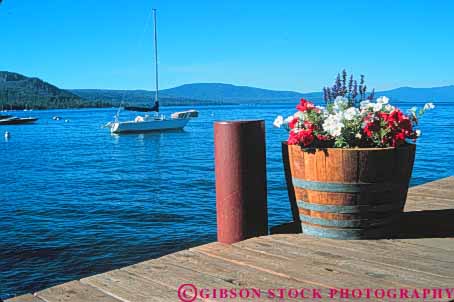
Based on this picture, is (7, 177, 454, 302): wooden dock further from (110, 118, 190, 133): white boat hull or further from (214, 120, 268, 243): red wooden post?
(110, 118, 190, 133): white boat hull

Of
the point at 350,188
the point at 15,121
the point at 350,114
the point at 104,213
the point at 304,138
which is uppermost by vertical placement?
the point at 15,121

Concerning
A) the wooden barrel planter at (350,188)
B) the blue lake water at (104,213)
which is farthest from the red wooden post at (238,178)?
the blue lake water at (104,213)

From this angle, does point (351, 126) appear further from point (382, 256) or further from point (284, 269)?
point (284, 269)

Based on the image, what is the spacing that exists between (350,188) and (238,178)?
85cm

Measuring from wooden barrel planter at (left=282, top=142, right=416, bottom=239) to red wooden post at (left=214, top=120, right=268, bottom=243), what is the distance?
12.2 inches

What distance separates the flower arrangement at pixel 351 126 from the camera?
3654 mm

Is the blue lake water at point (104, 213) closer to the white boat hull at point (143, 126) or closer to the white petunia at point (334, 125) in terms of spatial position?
the white petunia at point (334, 125)

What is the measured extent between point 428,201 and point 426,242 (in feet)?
6.12

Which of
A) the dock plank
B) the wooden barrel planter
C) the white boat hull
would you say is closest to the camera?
the dock plank

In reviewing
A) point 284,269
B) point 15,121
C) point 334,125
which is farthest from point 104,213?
point 15,121

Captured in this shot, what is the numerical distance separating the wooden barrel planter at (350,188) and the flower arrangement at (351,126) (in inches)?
4.2

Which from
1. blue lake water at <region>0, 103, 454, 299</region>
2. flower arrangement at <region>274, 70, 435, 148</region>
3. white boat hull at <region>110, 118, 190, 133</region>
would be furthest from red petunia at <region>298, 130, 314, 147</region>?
white boat hull at <region>110, 118, 190, 133</region>

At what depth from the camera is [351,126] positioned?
370cm

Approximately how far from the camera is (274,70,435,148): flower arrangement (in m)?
3.65
